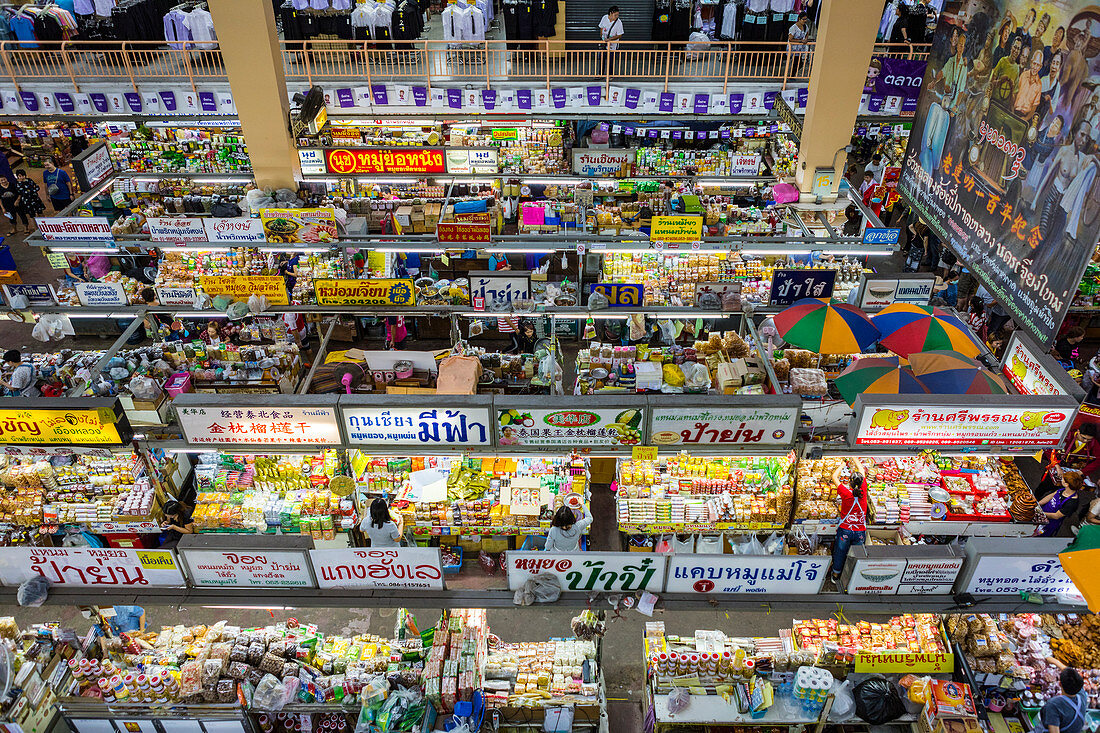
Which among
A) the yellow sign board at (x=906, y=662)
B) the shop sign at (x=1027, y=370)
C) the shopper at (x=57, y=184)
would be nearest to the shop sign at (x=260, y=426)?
the yellow sign board at (x=906, y=662)

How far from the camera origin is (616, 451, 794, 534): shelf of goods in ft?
29.5

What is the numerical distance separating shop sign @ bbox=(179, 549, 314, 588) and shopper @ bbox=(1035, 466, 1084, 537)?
30.0 ft

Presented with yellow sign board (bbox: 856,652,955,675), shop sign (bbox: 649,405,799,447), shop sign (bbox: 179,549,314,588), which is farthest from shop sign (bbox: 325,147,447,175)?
yellow sign board (bbox: 856,652,955,675)

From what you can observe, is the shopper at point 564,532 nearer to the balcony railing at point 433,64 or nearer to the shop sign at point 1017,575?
the shop sign at point 1017,575

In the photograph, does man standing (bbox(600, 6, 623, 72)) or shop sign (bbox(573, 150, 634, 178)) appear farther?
man standing (bbox(600, 6, 623, 72))

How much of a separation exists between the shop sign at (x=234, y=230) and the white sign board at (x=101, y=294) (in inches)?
69.0

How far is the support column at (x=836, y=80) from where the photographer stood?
43.3 feet

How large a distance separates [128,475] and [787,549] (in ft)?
27.8

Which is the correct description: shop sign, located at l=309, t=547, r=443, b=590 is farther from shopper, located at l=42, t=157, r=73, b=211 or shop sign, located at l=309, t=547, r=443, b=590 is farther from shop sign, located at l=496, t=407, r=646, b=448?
shopper, located at l=42, t=157, r=73, b=211

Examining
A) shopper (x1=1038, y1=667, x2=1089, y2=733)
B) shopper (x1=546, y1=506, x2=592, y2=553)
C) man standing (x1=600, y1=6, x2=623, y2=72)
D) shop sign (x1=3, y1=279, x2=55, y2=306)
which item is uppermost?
man standing (x1=600, y1=6, x2=623, y2=72)

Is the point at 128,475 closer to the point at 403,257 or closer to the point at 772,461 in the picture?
the point at 403,257

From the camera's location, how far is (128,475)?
29.9 ft

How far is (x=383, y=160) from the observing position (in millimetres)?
14867

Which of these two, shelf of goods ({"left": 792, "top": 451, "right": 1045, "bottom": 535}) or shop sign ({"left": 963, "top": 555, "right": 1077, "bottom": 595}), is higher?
shop sign ({"left": 963, "top": 555, "right": 1077, "bottom": 595})
